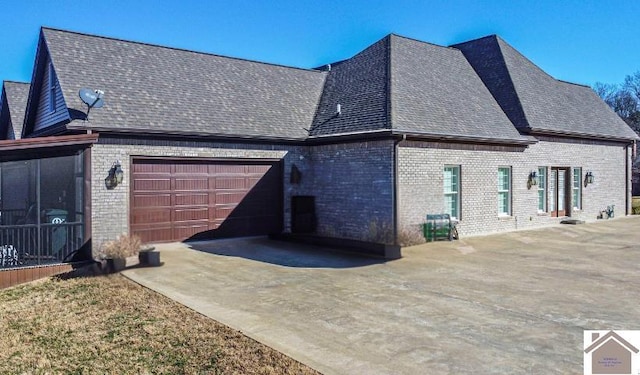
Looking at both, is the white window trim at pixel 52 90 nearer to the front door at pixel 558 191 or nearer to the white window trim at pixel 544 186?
the white window trim at pixel 544 186

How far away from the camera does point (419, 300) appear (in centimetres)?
809

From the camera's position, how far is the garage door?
13625 millimetres

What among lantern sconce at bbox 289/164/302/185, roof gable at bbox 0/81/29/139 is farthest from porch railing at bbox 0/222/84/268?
roof gable at bbox 0/81/29/139

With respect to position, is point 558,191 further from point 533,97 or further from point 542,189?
point 533,97

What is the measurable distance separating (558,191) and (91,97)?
17.9m

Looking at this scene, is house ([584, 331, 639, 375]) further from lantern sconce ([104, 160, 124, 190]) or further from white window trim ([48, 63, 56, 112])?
white window trim ([48, 63, 56, 112])

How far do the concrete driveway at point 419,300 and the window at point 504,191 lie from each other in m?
3.33

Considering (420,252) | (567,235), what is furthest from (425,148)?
(567,235)

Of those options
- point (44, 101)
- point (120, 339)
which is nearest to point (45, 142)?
point (120, 339)

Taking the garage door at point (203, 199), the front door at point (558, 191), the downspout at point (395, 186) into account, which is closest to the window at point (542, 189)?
the front door at point (558, 191)

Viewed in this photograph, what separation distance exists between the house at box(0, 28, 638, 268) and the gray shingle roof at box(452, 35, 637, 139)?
130 millimetres

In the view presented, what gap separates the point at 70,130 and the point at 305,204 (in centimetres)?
747

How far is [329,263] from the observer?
11656 mm

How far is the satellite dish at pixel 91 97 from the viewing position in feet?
40.9
